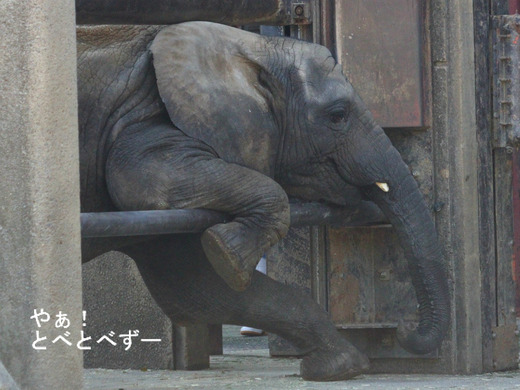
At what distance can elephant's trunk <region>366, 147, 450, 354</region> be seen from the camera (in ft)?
20.5

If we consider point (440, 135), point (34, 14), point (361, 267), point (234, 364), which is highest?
point (34, 14)

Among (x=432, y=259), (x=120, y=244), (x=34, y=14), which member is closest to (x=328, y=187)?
(x=432, y=259)

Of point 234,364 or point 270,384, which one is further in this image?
point 234,364

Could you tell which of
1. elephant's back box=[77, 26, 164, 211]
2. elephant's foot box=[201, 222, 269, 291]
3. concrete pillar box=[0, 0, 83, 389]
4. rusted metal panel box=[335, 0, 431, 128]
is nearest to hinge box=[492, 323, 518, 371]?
rusted metal panel box=[335, 0, 431, 128]

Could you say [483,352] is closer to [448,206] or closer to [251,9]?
[448,206]

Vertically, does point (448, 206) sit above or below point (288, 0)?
below

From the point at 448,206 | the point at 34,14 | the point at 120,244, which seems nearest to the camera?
the point at 34,14

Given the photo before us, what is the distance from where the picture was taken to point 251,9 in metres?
6.64

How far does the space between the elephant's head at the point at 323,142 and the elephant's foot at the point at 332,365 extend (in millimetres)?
230

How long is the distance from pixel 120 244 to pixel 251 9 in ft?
4.53

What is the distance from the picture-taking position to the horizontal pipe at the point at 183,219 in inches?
195

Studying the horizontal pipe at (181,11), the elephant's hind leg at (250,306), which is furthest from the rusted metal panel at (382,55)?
the elephant's hind leg at (250,306)

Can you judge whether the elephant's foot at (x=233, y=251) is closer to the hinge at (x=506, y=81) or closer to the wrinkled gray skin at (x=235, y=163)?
the wrinkled gray skin at (x=235, y=163)

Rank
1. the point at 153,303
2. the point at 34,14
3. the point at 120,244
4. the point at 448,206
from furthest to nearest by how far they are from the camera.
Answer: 1. the point at 153,303
2. the point at 448,206
3. the point at 120,244
4. the point at 34,14
